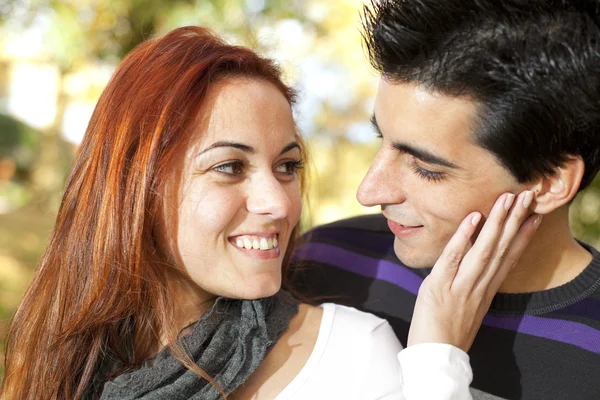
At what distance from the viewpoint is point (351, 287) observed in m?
2.58

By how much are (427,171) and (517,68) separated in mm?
416

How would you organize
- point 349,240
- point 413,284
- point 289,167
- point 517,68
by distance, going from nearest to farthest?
1. point 517,68
2. point 289,167
3. point 413,284
4. point 349,240

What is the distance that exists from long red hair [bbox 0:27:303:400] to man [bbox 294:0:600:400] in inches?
19.2

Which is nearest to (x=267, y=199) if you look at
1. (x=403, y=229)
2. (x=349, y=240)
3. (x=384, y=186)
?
(x=384, y=186)

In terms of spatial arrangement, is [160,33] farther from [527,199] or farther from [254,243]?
[527,199]

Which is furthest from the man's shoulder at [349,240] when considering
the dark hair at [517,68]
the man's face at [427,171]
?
the dark hair at [517,68]

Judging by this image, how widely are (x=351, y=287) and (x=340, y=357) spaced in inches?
23.9

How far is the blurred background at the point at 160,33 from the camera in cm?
441

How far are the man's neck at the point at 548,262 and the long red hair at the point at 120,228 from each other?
3.50 ft

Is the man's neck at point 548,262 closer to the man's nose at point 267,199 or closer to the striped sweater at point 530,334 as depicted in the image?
the striped sweater at point 530,334

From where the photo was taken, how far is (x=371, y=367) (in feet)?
6.48

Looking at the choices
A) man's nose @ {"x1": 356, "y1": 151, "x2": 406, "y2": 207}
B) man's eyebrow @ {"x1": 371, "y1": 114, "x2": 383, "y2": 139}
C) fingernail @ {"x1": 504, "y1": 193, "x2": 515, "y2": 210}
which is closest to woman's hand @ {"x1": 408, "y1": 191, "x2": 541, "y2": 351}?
fingernail @ {"x1": 504, "y1": 193, "x2": 515, "y2": 210}

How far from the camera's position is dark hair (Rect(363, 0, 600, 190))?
1.84 m

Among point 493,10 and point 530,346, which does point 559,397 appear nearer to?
point 530,346
